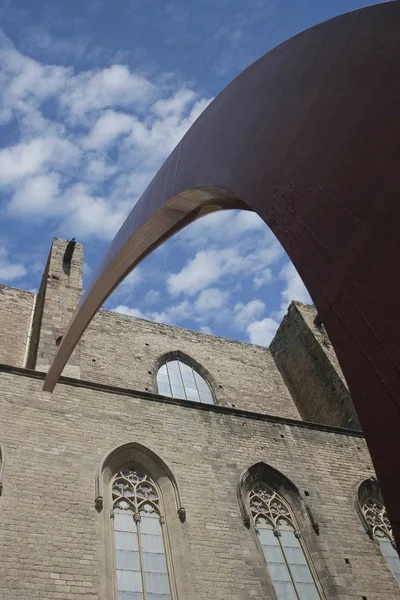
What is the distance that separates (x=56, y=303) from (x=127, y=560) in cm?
649

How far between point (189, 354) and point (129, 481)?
22.9 ft

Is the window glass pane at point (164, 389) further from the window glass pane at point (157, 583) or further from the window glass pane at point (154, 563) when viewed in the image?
the window glass pane at point (157, 583)

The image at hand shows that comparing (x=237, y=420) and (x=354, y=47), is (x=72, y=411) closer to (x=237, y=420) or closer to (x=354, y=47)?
(x=237, y=420)

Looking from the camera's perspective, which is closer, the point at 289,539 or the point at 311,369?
the point at 289,539

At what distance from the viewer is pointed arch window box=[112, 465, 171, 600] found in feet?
18.1

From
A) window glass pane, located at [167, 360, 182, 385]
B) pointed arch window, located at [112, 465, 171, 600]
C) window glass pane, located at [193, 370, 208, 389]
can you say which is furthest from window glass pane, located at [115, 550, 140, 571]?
window glass pane, located at [193, 370, 208, 389]

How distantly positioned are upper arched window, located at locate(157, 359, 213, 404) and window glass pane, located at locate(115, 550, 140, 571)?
599 cm

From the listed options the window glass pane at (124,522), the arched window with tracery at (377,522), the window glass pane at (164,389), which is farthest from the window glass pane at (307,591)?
the window glass pane at (164,389)

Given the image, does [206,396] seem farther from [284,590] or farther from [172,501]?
[284,590]

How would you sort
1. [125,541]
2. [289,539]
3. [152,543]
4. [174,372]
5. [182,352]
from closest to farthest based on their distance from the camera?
[125,541] < [152,543] < [289,539] < [174,372] < [182,352]

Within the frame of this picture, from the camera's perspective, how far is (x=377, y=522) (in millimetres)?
7652

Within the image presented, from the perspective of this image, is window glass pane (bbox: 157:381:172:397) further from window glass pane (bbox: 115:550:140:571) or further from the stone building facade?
window glass pane (bbox: 115:550:140:571)

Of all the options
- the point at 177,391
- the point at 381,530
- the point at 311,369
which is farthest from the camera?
the point at 311,369

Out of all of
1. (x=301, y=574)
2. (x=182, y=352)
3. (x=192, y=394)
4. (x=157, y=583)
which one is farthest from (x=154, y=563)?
(x=182, y=352)
